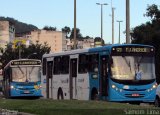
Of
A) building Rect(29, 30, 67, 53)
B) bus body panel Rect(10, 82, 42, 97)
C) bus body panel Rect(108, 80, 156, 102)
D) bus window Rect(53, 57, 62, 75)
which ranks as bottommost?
bus body panel Rect(10, 82, 42, 97)

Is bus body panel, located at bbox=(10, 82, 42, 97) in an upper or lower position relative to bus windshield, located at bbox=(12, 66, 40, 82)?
lower

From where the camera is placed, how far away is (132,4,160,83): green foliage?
4156cm

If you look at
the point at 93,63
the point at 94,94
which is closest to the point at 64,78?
the point at 94,94

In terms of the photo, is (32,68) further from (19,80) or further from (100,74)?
(100,74)

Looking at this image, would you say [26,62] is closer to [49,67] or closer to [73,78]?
[49,67]

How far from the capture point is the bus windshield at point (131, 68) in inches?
973

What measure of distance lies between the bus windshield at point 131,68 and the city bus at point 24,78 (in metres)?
16.3

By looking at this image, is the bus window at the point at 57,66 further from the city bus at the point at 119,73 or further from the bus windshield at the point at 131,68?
the bus windshield at the point at 131,68

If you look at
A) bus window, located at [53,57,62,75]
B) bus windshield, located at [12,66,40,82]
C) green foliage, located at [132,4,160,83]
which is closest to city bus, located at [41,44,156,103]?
bus window, located at [53,57,62,75]

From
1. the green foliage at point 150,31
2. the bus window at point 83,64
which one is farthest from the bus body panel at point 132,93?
the green foliage at point 150,31

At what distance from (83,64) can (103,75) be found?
2.76 metres

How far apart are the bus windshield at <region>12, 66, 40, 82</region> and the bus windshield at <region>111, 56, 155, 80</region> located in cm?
1632

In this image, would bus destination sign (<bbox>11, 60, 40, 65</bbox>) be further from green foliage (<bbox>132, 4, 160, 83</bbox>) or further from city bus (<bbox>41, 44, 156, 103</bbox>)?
city bus (<bbox>41, 44, 156, 103</bbox>)

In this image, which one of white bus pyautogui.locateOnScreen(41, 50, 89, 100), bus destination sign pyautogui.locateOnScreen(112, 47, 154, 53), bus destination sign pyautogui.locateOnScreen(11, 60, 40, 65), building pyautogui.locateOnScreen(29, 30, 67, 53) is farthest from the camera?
building pyautogui.locateOnScreen(29, 30, 67, 53)
